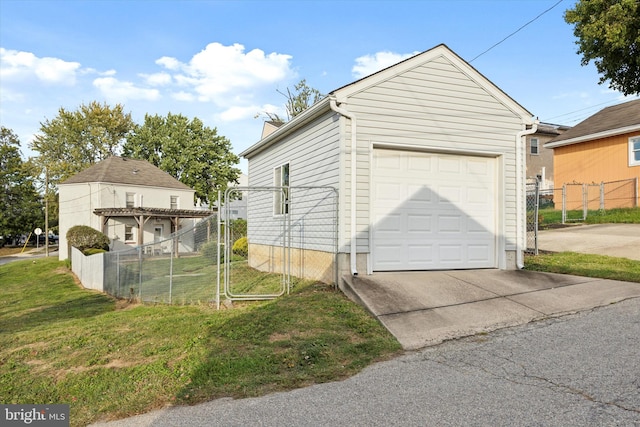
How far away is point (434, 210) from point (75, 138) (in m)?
50.0

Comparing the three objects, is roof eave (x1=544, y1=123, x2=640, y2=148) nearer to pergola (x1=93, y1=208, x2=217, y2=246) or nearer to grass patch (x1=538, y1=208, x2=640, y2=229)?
grass patch (x1=538, y1=208, x2=640, y2=229)

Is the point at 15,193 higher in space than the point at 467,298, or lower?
higher

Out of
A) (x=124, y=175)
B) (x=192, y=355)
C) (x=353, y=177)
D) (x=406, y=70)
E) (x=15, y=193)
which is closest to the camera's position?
(x=192, y=355)

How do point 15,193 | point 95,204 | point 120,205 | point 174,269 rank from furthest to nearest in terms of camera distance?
point 15,193, point 120,205, point 95,204, point 174,269

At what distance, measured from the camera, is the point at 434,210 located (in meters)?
8.52

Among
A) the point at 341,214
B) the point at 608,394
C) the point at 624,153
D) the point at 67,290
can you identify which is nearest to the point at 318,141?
the point at 341,214

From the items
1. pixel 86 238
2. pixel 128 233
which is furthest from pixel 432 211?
pixel 128 233

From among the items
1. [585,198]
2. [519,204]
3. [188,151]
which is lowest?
[519,204]

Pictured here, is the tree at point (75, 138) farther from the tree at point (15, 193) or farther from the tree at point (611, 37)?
the tree at point (611, 37)

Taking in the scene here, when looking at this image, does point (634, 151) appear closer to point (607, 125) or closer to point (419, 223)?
point (607, 125)

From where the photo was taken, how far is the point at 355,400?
3.76m

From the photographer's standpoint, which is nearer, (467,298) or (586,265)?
(467,298)

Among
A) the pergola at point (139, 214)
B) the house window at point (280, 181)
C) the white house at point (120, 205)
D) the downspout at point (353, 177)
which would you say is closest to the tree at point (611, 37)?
the downspout at point (353, 177)

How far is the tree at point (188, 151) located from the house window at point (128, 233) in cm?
1356
